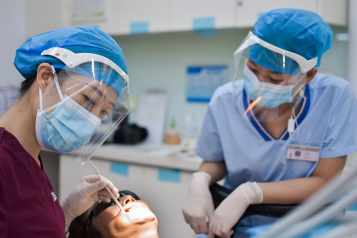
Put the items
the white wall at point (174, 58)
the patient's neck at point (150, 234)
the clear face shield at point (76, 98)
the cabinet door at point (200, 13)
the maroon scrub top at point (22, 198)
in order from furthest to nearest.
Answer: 1. the white wall at point (174, 58)
2. the cabinet door at point (200, 13)
3. the patient's neck at point (150, 234)
4. the clear face shield at point (76, 98)
5. the maroon scrub top at point (22, 198)

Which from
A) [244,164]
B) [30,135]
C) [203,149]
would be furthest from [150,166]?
[30,135]

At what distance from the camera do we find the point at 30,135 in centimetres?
93

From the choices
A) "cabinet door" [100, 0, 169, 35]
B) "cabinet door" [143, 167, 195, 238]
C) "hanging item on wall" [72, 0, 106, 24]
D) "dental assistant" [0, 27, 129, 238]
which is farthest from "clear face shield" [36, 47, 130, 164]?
"hanging item on wall" [72, 0, 106, 24]

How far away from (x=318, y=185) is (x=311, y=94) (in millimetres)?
365

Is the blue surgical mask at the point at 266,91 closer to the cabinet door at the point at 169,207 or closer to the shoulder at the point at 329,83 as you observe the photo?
the shoulder at the point at 329,83

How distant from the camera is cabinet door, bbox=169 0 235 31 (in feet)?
7.52

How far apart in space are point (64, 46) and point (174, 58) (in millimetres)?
2036

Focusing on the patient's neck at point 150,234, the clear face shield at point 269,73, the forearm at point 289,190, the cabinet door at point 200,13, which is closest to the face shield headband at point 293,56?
the clear face shield at point 269,73

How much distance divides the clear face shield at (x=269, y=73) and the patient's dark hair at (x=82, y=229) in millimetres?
769

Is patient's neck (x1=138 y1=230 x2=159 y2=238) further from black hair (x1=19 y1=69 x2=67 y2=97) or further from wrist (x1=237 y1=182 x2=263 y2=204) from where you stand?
black hair (x1=19 y1=69 x2=67 y2=97)

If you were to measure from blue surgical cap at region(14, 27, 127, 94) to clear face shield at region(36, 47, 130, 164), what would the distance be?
0.06 feet

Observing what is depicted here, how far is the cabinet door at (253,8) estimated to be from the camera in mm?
2129

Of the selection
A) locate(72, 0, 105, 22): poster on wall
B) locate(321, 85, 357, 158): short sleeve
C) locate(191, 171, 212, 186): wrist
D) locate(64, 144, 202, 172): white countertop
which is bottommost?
locate(64, 144, 202, 172): white countertop

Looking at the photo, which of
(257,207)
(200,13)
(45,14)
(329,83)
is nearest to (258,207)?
(257,207)
